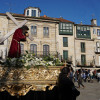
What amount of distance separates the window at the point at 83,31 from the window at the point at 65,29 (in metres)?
1.90

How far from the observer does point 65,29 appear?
28.1 m

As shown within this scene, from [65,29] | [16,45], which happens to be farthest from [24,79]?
[65,29]

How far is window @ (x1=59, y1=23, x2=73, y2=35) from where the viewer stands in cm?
2767

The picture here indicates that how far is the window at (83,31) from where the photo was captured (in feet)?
97.0

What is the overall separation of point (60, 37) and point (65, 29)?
205cm

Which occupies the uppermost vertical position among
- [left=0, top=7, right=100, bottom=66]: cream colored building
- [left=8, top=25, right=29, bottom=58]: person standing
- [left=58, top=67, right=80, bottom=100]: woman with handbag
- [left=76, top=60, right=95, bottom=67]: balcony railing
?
[left=0, top=7, right=100, bottom=66]: cream colored building

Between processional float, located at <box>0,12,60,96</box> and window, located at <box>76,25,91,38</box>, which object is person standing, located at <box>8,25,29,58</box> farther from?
window, located at <box>76,25,91,38</box>

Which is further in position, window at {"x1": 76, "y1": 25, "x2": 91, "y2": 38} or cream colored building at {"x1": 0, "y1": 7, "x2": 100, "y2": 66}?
window at {"x1": 76, "y1": 25, "x2": 91, "y2": 38}

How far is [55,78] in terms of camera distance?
4.48 metres

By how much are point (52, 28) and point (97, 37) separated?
10830 mm

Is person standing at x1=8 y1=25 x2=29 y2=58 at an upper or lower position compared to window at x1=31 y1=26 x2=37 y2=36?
lower

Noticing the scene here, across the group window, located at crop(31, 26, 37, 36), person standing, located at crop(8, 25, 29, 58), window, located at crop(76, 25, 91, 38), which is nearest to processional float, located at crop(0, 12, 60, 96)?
person standing, located at crop(8, 25, 29, 58)

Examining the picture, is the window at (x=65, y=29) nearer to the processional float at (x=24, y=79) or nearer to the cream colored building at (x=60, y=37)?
the cream colored building at (x=60, y=37)

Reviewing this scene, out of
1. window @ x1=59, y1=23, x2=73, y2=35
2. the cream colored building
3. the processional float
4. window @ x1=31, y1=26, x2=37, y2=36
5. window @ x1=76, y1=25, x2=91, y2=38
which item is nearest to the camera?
the processional float
